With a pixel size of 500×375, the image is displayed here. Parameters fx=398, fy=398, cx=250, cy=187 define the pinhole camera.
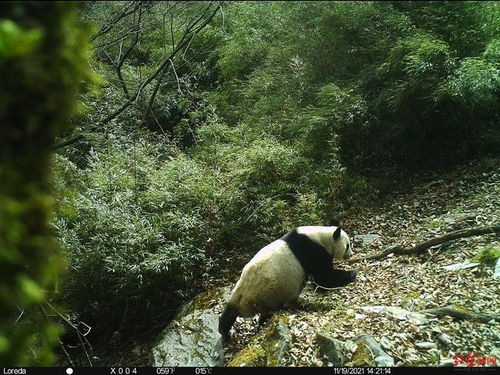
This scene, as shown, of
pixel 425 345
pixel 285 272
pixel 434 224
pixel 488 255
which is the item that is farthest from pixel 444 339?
pixel 434 224

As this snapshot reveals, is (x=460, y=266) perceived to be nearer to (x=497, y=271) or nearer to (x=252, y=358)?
(x=497, y=271)

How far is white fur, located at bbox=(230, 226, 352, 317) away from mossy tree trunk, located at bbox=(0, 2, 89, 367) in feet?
11.3

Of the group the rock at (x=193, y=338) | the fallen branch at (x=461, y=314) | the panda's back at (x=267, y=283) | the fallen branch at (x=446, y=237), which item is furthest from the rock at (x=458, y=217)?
the rock at (x=193, y=338)

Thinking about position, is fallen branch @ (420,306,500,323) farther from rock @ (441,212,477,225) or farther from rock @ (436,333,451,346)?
rock @ (441,212,477,225)

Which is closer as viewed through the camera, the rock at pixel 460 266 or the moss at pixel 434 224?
the rock at pixel 460 266

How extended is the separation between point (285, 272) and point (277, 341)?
935 millimetres

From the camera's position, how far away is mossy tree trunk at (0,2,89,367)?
1.00 metres

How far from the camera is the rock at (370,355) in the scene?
10.8 feet

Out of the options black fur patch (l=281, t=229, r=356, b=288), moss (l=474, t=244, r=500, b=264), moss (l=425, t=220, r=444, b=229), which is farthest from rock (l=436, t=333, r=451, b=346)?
moss (l=425, t=220, r=444, b=229)

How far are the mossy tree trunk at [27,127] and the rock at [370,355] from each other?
2.87 meters

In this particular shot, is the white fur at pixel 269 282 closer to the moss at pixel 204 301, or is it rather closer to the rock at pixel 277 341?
the rock at pixel 277 341

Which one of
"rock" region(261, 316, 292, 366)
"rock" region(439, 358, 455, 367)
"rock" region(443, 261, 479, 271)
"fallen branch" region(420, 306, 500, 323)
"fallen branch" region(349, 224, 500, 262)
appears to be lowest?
"fallen branch" region(349, 224, 500, 262)

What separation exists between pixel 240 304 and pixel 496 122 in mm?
6649

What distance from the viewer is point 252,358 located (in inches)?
146
